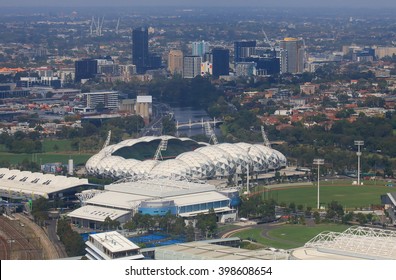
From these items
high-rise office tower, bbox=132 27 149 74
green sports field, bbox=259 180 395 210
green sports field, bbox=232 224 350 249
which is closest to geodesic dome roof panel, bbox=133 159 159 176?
green sports field, bbox=259 180 395 210

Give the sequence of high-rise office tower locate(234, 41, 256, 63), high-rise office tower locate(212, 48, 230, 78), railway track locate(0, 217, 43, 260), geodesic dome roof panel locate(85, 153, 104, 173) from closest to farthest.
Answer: railway track locate(0, 217, 43, 260)
geodesic dome roof panel locate(85, 153, 104, 173)
high-rise office tower locate(212, 48, 230, 78)
high-rise office tower locate(234, 41, 256, 63)

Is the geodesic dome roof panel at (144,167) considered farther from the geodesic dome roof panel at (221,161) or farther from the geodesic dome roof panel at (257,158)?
the geodesic dome roof panel at (257,158)

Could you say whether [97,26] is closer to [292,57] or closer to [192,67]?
[292,57]

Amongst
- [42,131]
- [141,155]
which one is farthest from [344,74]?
[141,155]

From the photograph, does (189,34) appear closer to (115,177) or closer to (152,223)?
(115,177)

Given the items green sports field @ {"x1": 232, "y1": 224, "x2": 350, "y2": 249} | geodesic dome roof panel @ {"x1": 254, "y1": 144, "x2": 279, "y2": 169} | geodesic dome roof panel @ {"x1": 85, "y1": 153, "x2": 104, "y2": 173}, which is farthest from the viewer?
geodesic dome roof panel @ {"x1": 254, "y1": 144, "x2": 279, "y2": 169}

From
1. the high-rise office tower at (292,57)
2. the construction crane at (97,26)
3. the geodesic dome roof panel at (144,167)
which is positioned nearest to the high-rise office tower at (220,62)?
the high-rise office tower at (292,57)

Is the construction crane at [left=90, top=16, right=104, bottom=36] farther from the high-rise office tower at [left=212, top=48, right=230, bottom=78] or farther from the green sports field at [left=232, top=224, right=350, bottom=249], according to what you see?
the green sports field at [left=232, top=224, right=350, bottom=249]

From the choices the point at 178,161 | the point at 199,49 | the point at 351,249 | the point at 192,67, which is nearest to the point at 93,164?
the point at 178,161
